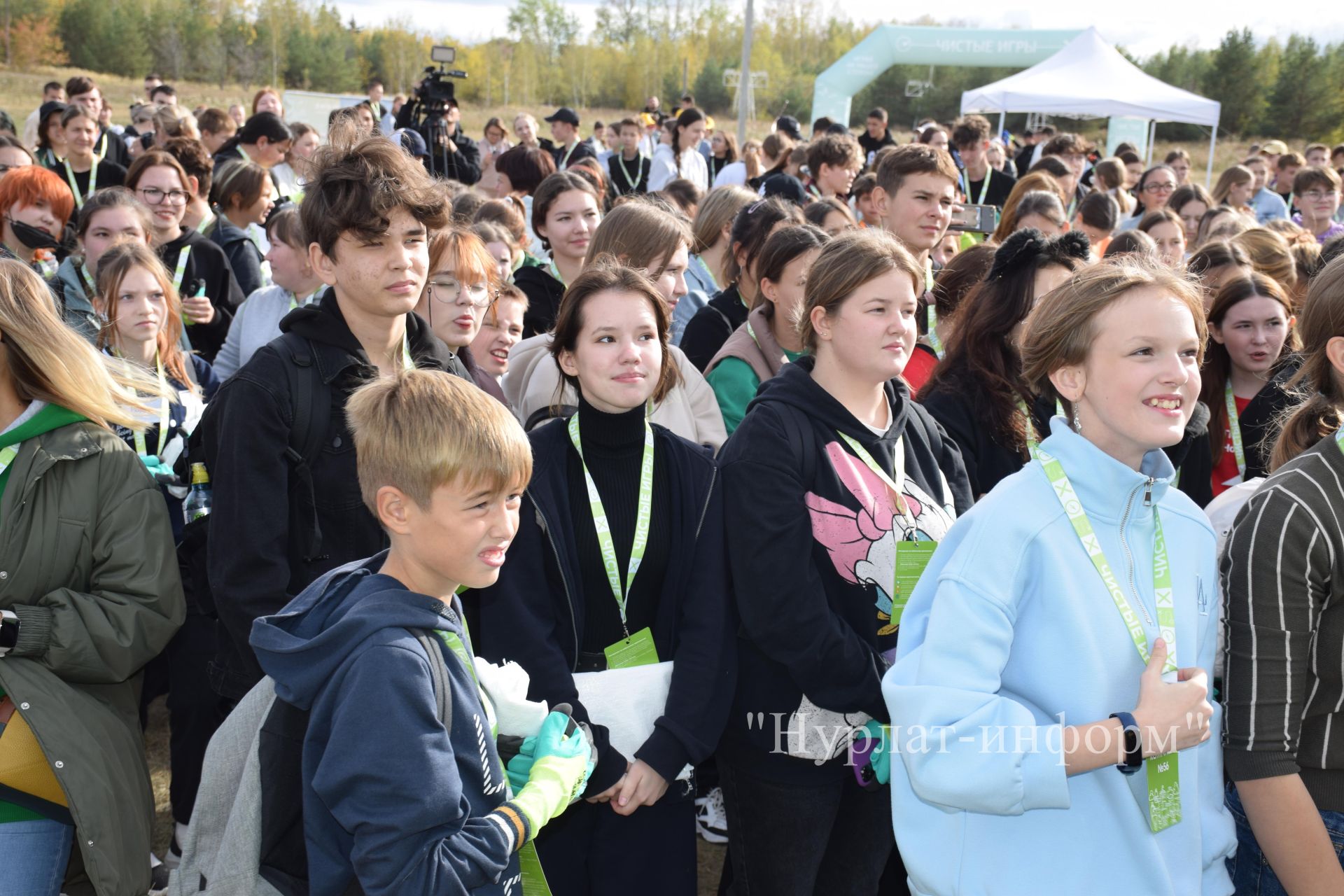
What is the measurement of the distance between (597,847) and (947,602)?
1.22 m

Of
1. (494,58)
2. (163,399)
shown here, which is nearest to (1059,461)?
(163,399)

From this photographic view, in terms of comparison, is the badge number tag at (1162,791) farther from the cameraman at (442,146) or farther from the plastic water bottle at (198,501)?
the cameraman at (442,146)

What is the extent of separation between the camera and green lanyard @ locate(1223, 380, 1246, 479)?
3861mm

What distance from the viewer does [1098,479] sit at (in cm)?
192

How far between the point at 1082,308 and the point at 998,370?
3.88 ft

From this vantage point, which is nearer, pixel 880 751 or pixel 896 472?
pixel 880 751

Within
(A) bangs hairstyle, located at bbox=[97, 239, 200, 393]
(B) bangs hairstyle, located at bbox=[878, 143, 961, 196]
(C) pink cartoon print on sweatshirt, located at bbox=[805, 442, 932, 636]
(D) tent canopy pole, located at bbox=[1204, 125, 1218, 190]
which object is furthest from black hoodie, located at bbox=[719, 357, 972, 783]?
(D) tent canopy pole, located at bbox=[1204, 125, 1218, 190]

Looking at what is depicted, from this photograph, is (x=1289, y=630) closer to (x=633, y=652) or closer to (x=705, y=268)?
(x=633, y=652)

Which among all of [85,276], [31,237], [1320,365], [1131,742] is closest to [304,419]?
[1131,742]

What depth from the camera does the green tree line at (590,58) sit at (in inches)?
1752

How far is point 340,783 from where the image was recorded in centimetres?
167

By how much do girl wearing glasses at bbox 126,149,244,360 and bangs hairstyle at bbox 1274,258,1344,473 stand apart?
3.10 meters

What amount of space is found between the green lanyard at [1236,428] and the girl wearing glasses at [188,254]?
4.58 m

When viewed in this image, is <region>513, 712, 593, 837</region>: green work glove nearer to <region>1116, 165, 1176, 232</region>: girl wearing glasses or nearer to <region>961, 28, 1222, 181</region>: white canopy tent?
<region>1116, 165, 1176, 232</region>: girl wearing glasses
